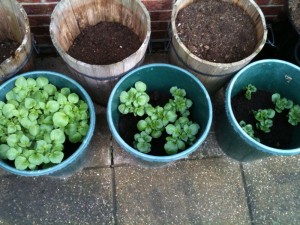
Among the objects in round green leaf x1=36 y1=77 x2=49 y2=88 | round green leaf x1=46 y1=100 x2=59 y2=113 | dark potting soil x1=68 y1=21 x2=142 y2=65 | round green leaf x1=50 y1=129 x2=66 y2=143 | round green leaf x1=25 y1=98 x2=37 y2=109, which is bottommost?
round green leaf x1=50 y1=129 x2=66 y2=143

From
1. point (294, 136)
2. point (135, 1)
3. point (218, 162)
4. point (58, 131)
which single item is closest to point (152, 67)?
point (135, 1)

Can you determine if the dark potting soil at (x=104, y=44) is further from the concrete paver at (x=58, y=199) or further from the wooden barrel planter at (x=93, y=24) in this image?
the concrete paver at (x=58, y=199)

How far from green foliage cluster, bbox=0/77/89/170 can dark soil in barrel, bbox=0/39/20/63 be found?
486 millimetres

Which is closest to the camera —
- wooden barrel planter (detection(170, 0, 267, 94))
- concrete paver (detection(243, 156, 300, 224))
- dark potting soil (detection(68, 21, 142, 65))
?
wooden barrel planter (detection(170, 0, 267, 94))

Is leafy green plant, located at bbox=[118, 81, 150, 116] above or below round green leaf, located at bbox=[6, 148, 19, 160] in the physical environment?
above

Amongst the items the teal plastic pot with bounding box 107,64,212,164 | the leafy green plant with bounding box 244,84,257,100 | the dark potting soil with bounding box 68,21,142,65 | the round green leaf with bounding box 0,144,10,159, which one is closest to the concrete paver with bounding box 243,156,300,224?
the leafy green plant with bounding box 244,84,257,100

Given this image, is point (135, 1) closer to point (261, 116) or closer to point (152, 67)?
point (152, 67)

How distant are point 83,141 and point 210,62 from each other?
896mm

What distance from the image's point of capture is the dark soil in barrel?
100 inches

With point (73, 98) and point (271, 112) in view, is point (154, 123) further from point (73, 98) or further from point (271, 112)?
point (271, 112)

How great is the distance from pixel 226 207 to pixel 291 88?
3.12 ft

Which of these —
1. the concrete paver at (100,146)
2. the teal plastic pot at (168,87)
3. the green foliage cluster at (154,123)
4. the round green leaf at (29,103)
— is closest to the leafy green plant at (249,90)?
the teal plastic pot at (168,87)

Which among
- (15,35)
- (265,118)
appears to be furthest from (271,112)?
(15,35)

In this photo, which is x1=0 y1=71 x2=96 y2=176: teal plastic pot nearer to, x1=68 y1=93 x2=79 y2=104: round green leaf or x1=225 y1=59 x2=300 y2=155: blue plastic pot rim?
x1=68 y1=93 x2=79 y2=104: round green leaf
